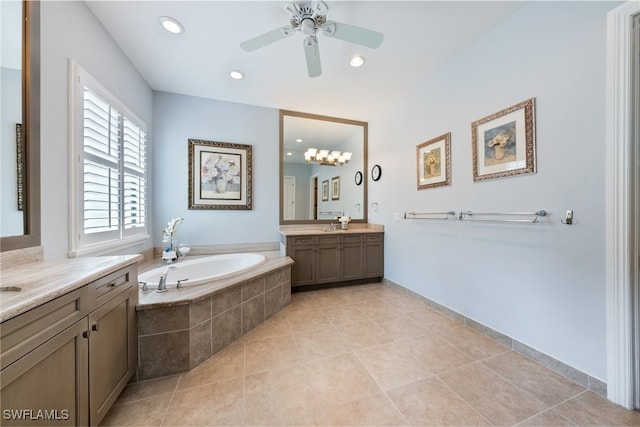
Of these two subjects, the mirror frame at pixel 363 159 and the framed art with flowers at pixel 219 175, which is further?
the mirror frame at pixel 363 159

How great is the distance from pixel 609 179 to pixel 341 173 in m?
3.16

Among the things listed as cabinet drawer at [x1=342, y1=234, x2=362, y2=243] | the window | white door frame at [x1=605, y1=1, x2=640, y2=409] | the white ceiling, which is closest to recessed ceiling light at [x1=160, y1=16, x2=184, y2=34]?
the white ceiling

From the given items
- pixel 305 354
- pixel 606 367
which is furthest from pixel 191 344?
pixel 606 367

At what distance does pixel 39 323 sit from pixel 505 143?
2964mm

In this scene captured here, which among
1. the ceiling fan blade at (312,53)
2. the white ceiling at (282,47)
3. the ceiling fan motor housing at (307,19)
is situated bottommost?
the ceiling fan blade at (312,53)

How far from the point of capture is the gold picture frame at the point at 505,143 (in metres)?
1.73

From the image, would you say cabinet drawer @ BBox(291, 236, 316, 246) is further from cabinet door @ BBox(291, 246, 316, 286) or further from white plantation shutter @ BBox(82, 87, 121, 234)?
white plantation shutter @ BBox(82, 87, 121, 234)

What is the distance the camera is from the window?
1610 millimetres

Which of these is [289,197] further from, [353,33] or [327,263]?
[353,33]

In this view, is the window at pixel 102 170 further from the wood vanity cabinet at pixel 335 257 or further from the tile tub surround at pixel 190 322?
the wood vanity cabinet at pixel 335 257

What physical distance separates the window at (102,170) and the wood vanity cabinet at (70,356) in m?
0.73

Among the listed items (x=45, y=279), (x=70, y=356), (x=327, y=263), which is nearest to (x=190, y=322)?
(x=70, y=356)

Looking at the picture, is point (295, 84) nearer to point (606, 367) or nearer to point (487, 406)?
point (487, 406)

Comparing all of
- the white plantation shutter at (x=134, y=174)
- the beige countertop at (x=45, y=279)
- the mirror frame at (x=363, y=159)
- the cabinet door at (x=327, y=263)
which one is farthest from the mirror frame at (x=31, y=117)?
the cabinet door at (x=327, y=263)
